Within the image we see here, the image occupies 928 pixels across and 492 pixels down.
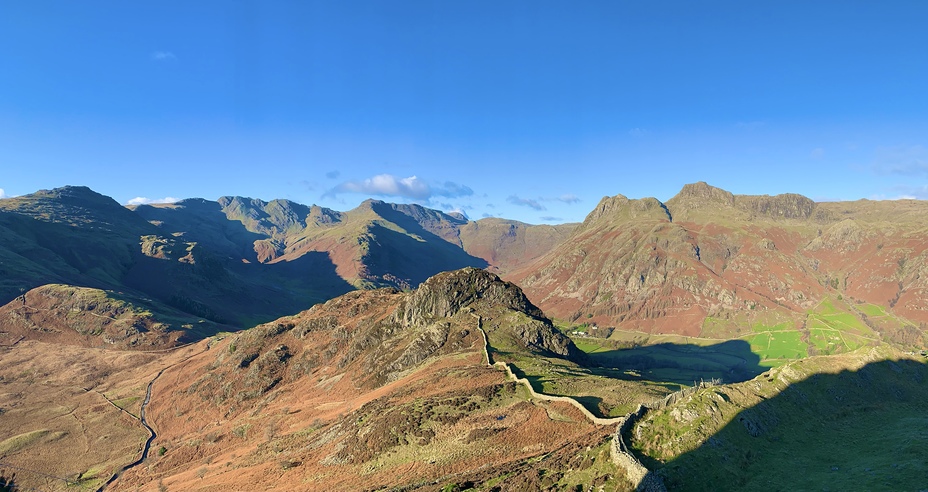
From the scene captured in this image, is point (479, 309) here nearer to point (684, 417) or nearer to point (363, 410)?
point (363, 410)

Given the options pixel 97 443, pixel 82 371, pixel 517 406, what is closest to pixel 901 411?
pixel 517 406

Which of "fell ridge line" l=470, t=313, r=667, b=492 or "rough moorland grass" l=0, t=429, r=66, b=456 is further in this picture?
"rough moorland grass" l=0, t=429, r=66, b=456

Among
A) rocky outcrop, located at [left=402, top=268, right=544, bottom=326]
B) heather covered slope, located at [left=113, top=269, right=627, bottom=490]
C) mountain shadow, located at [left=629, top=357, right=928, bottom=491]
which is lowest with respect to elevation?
heather covered slope, located at [left=113, top=269, right=627, bottom=490]

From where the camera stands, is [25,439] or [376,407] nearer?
[376,407]

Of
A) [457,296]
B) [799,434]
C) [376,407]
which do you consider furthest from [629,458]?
[457,296]

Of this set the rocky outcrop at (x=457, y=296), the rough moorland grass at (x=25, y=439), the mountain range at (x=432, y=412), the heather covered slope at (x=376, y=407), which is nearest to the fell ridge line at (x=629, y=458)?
the mountain range at (x=432, y=412)

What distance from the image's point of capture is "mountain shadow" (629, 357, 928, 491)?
100 feet

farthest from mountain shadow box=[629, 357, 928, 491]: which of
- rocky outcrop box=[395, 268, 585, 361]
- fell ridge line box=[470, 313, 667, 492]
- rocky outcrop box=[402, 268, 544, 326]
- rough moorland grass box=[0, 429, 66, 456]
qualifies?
rough moorland grass box=[0, 429, 66, 456]

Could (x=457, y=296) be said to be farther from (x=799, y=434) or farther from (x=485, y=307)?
(x=799, y=434)

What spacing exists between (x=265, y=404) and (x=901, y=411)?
103 meters

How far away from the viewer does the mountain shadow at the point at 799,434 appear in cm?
3050

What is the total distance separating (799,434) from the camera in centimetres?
3853

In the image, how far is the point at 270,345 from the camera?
11894cm

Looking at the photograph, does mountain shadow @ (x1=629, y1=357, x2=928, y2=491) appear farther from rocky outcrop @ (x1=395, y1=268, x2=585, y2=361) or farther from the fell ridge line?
rocky outcrop @ (x1=395, y1=268, x2=585, y2=361)
